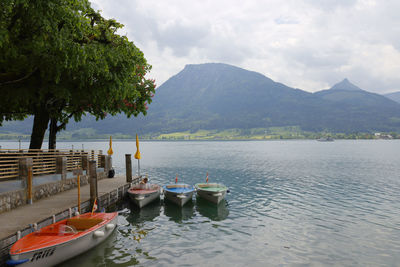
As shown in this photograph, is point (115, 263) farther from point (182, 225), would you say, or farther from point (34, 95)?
point (34, 95)

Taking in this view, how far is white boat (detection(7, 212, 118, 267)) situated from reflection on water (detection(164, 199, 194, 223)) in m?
6.28

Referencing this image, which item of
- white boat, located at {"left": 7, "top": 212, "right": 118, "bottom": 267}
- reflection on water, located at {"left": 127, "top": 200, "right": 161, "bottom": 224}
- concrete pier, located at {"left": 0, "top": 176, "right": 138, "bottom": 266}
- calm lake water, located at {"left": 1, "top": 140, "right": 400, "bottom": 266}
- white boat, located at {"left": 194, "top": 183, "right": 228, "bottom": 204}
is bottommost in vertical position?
calm lake water, located at {"left": 1, "top": 140, "right": 400, "bottom": 266}

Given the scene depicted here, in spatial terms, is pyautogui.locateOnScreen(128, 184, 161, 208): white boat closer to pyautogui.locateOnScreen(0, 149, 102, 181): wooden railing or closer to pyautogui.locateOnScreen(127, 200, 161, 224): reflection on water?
pyautogui.locateOnScreen(127, 200, 161, 224): reflection on water

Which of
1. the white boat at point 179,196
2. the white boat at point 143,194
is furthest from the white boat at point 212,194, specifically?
the white boat at point 143,194

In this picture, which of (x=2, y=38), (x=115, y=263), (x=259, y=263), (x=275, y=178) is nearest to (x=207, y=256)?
(x=259, y=263)

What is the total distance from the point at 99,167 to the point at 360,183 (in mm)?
32630

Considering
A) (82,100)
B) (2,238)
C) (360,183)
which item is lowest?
(360,183)

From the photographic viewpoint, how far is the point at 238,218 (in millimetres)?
21359

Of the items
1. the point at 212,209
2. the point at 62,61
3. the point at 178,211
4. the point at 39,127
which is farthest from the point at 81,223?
the point at 39,127

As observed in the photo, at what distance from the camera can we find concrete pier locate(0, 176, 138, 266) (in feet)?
40.7

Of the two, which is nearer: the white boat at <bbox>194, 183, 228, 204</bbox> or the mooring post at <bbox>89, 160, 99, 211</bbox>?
the mooring post at <bbox>89, 160, 99, 211</bbox>

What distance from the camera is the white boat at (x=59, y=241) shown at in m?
11.3

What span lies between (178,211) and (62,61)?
13730 mm

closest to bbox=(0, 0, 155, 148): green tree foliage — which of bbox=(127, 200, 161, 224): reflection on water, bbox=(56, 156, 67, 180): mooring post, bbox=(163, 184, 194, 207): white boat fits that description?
bbox=(56, 156, 67, 180): mooring post
